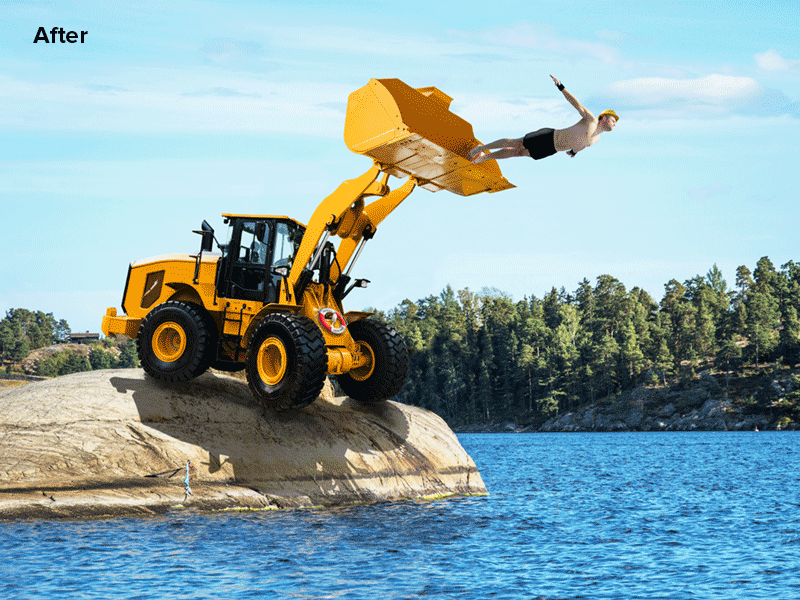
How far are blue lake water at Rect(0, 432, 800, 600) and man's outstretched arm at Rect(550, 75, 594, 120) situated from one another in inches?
267

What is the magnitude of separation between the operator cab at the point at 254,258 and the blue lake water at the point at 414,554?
475 centimetres

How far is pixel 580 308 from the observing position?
16262 centimetres

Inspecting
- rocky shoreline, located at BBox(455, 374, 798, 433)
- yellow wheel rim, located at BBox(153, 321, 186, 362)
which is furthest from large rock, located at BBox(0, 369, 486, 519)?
rocky shoreline, located at BBox(455, 374, 798, 433)

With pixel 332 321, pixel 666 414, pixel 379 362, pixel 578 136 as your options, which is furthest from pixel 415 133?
pixel 666 414

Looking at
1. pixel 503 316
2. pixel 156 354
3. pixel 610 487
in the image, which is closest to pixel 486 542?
pixel 156 354

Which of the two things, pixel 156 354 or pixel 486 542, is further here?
pixel 156 354

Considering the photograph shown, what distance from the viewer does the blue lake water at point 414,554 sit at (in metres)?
11.5

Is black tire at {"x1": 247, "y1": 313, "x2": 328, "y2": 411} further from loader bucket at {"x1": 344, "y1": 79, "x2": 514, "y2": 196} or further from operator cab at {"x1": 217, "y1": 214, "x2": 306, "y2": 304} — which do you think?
loader bucket at {"x1": 344, "y1": 79, "x2": 514, "y2": 196}

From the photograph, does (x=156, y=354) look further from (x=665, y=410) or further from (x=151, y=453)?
(x=665, y=410)

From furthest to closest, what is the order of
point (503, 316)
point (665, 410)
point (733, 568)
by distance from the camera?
point (503, 316) → point (665, 410) → point (733, 568)

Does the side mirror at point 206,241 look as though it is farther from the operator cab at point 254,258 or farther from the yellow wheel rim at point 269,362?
the yellow wheel rim at point 269,362

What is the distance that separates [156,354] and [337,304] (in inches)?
161

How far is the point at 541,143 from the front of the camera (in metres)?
13.6

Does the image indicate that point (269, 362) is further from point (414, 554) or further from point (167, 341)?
point (414, 554)
